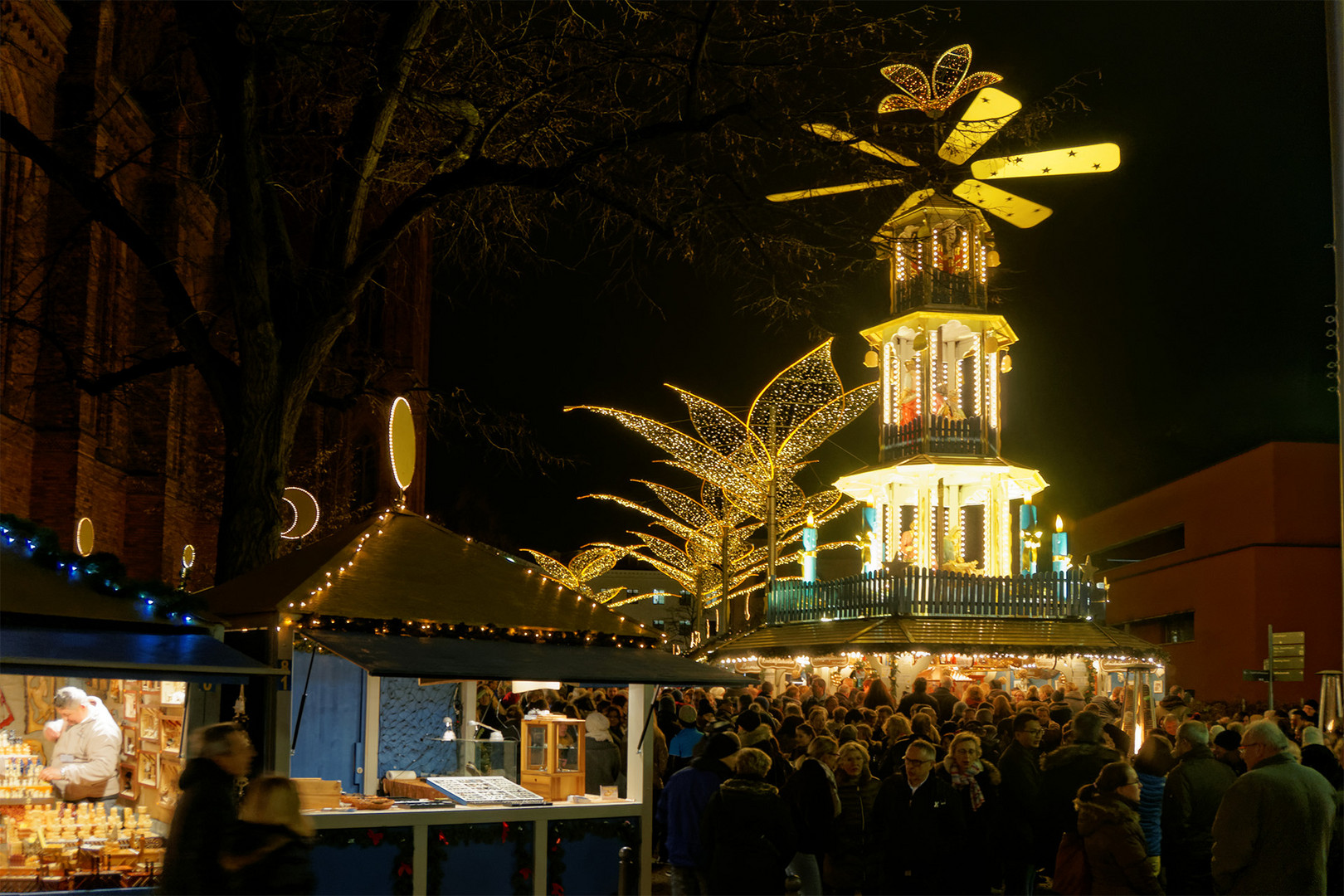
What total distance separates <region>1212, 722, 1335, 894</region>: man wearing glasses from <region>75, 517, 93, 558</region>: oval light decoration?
63.1ft

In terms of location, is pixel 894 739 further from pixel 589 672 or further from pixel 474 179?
pixel 474 179

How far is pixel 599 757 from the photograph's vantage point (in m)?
13.4

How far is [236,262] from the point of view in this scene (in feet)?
37.9

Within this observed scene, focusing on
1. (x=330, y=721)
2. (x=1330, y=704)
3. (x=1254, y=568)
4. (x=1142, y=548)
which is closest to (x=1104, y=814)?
(x=330, y=721)

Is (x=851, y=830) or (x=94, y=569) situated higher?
(x=94, y=569)

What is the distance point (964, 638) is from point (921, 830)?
19.0m

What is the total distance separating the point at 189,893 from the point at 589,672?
431 centimetres

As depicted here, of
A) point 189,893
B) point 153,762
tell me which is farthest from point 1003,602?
point 189,893

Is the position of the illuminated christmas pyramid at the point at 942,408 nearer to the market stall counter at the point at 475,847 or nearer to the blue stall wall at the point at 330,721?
the blue stall wall at the point at 330,721

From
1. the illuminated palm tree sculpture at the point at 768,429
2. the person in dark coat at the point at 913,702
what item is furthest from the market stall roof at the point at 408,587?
the illuminated palm tree sculpture at the point at 768,429

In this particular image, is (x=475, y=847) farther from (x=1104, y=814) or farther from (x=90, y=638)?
(x=1104, y=814)

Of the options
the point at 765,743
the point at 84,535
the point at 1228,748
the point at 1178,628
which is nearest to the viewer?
the point at 1228,748

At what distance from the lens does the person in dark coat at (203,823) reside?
19.5 ft

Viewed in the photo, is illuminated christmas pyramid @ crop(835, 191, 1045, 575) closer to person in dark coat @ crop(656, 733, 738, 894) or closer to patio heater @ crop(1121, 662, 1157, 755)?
patio heater @ crop(1121, 662, 1157, 755)
